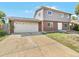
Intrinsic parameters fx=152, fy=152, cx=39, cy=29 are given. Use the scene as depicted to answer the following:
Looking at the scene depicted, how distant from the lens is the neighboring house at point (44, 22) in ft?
88.3

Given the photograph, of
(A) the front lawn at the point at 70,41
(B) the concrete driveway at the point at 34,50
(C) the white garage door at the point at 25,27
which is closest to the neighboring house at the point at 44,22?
(C) the white garage door at the point at 25,27

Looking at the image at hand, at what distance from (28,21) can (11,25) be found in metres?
3.39

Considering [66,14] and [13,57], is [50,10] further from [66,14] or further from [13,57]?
[13,57]

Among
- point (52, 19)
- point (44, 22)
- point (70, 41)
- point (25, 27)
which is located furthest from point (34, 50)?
point (52, 19)

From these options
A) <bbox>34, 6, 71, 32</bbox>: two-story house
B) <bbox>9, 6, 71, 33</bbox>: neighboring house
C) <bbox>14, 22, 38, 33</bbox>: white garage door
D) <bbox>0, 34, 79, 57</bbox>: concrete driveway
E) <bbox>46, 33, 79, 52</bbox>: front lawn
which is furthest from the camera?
<bbox>34, 6, 71, 32</bbox>: two-story house

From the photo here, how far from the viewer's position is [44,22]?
29062 millimetres

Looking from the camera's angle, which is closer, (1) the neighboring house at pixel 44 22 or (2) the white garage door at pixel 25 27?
(2) the white garage door at pixel 25 27

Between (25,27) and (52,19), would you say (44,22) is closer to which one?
(52,19)

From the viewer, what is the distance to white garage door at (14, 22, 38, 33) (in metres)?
26.8

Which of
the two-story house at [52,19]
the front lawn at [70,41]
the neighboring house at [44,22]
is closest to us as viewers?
the front lawn at [70,41]

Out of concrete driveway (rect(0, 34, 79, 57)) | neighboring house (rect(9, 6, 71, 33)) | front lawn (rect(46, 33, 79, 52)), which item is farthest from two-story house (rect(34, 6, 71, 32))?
concrete driveway (rect(0, 34, 79, 57))

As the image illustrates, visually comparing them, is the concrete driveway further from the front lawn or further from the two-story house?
the two-story house

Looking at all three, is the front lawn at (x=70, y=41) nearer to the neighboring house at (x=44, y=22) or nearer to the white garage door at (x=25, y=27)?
the white garage door at (x=25, y=27)

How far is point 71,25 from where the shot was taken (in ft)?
117
